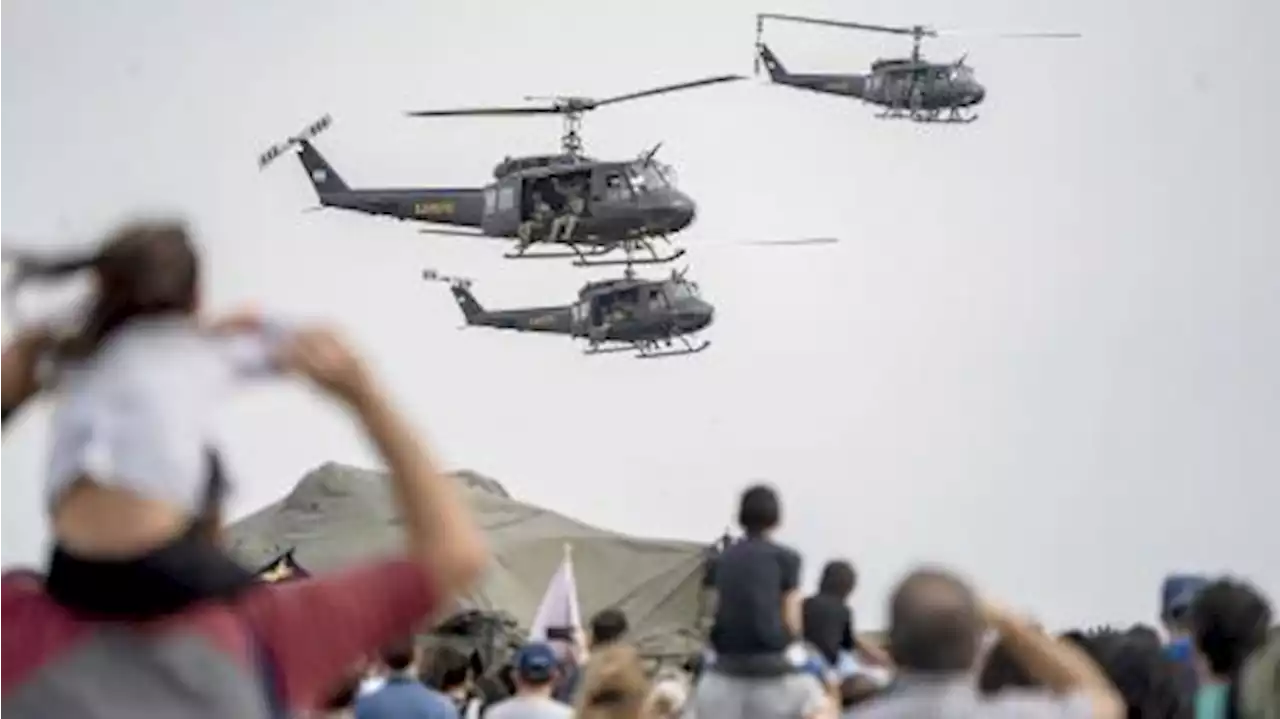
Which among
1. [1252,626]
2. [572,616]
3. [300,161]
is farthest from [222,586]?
[300,161]

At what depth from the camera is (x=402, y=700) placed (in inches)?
415

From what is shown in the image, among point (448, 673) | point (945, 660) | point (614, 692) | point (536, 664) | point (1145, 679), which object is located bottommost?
point (448, 673)

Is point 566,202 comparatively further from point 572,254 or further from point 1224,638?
point 1224,638

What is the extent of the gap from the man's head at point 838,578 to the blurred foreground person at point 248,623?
8654 millimetres

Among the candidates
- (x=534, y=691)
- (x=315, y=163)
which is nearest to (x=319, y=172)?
(x=315, y=163)

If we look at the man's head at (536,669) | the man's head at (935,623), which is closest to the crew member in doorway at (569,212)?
the man's head at (536,669)

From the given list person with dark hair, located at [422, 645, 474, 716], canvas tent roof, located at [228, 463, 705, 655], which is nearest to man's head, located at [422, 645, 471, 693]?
person with dark hair, located at [422, 645, 474, 716]

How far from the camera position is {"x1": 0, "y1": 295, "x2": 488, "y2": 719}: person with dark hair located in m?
3.29

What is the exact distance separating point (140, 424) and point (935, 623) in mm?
1904

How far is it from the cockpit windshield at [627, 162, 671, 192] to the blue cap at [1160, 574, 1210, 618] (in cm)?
3133

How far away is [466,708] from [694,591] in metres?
18.8

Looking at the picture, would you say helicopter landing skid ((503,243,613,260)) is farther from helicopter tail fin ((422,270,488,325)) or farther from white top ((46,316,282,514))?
white top ((46,316,282,514))

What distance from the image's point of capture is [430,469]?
3.33 meters

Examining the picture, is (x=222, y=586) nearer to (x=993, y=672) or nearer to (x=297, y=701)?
A: (x=297, y=701)
